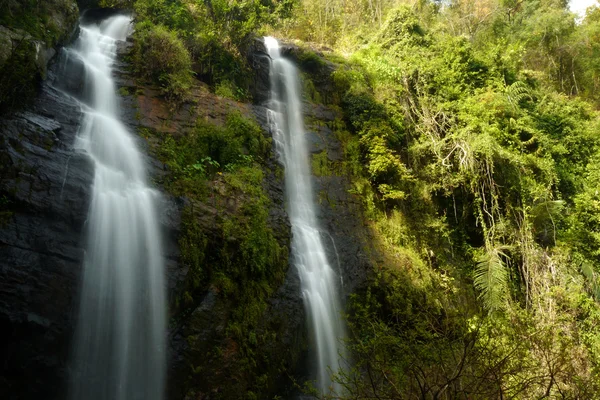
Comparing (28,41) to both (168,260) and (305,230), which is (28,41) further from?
(305,230)

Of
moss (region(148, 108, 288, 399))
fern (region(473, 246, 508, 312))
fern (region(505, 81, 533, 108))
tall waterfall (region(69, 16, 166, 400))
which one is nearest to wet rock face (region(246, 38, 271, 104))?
moss (region(148, 108, 288, 399))

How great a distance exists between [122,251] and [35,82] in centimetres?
440

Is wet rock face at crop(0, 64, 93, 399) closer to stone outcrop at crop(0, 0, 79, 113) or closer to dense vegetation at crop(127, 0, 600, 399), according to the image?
stone outcrop at crop(0, 0, 79, 113)

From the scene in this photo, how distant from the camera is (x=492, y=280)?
10.5 m

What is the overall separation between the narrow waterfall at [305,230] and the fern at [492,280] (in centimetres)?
438

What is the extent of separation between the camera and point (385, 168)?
11.6 m

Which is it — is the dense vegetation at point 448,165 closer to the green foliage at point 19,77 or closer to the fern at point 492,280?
the fern at point 492,280

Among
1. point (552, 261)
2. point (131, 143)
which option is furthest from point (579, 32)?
point (131, 143)

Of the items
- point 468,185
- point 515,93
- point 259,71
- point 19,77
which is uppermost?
point 259,71

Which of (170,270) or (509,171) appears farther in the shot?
(509,171)

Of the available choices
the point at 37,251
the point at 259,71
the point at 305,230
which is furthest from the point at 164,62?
the point at 37,251

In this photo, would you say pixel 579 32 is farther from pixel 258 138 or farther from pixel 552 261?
pixel 258 138

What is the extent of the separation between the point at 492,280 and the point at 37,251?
10280 mm

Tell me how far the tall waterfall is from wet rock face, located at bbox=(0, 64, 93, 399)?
217 millimetres
